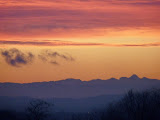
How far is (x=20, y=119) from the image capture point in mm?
154125

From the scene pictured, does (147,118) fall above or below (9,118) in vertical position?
below

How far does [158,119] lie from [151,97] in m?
10.7

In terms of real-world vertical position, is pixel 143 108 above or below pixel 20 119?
below

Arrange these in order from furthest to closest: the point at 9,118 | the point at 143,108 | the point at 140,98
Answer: the point at 9,118 → the point at 140,98 → the point at 143,108

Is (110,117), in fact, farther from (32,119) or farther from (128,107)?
(32,119)

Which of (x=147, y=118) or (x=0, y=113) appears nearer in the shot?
(x=147, y=118)

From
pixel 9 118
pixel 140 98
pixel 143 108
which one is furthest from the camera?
pixel 9 118

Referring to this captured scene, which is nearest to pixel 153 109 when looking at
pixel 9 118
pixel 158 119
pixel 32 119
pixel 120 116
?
pixel 158 119

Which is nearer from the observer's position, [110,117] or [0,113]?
[110,117]

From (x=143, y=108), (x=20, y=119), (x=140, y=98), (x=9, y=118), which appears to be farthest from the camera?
(x=20, y=119)

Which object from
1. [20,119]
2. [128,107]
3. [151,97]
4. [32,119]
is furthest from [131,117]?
[20,119]

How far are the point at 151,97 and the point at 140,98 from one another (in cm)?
677

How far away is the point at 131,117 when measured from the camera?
120 meters

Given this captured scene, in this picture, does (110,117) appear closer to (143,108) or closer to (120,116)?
(120,116)
